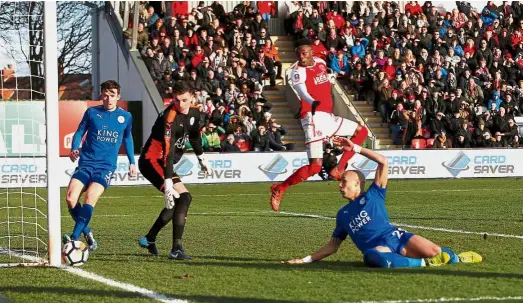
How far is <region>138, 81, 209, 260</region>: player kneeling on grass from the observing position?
11.2 meters

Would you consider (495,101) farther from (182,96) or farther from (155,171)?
(182,96)

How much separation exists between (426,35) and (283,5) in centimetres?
577

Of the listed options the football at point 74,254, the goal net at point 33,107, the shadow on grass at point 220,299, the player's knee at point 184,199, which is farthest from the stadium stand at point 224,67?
the shadow on grass at point 220,299

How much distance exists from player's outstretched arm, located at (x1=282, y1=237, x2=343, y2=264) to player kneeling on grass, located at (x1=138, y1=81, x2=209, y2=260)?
1472 mm

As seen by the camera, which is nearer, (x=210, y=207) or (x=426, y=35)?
(x=210, y=207)

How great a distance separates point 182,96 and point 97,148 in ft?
4.26

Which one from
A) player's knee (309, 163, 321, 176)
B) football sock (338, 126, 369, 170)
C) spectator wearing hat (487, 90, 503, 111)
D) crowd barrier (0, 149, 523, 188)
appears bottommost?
crowd barrier (0, 149, 523, 188)

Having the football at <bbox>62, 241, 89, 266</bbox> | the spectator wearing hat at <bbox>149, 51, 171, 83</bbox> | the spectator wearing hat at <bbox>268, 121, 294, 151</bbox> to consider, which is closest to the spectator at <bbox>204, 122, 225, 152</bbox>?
the spectator wearing hat at <bbox>268, 121, 294, 151</bbox>

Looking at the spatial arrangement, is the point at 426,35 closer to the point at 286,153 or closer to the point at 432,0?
the point at 432,0

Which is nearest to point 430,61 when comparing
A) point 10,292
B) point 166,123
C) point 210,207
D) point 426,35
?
point 426,35

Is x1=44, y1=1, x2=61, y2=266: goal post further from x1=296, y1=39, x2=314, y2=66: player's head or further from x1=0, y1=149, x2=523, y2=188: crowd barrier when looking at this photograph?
x1=0, y1=149, x2=523, y2=188: crowd barrier

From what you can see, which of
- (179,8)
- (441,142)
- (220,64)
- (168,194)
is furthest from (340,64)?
(168,194)

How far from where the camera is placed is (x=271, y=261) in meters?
10.7

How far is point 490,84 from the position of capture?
3600 centimetres
